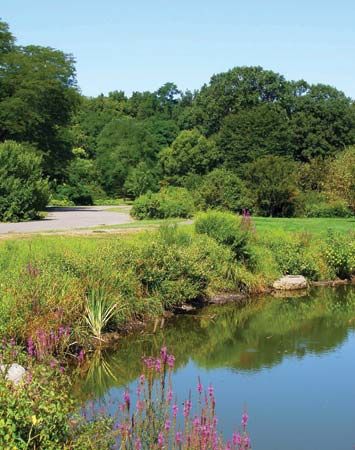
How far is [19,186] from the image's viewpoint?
34.9 meters

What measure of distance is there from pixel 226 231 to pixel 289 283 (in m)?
2.96

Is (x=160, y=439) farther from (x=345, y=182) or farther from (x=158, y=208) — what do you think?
(x=345, y=182)

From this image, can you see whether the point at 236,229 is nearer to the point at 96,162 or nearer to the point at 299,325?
the point at 299,325

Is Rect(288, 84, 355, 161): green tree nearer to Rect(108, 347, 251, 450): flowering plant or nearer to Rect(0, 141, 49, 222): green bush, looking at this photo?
Rect(0, 141, 49, 222): green bush

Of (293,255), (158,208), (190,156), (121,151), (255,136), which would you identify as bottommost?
(293,255)

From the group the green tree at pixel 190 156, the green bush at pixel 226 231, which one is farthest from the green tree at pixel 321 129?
the green bush at pixel 226 231

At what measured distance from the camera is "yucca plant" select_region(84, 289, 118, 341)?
13961 mm

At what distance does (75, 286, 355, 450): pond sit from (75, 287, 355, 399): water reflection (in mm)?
22

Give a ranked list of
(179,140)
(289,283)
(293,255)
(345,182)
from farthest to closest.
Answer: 1. (179,140)
2. (345,182)
3. (293,255)
4. (289,283)

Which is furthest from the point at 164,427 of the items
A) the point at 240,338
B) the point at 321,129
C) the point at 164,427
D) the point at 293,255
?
the point at 321,129

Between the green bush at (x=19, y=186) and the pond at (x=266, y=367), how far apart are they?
702 inches

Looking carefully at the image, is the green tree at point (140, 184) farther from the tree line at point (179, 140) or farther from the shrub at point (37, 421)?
the shrub at point (37, 421)

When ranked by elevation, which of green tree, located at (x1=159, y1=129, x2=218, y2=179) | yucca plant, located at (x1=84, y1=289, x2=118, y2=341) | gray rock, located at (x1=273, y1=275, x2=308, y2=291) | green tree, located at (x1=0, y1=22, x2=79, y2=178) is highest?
green tree, located at (x1=0, y1=22, x2=79, y2=178)

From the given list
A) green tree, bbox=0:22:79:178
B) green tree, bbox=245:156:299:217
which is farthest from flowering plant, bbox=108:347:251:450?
green tree, bbox=0:22:79:178
